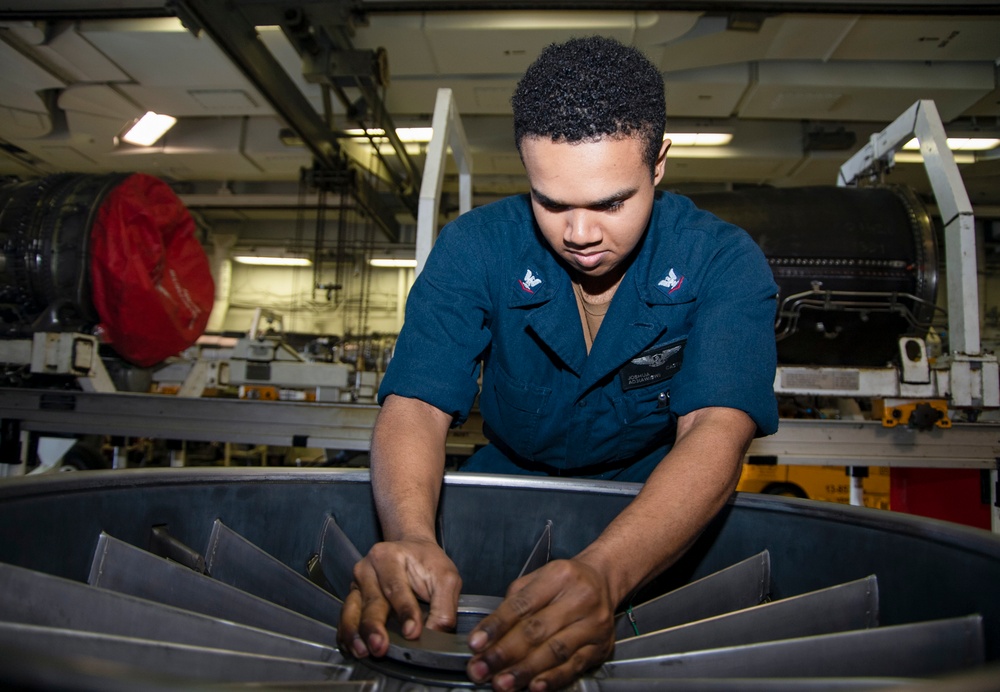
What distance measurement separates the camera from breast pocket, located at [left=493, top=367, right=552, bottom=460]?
1.29 meters

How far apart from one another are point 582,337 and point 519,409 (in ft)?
0.66

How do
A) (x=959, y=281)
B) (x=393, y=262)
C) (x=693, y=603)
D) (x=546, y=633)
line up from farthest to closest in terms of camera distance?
(x=393, y=262), (x=959, y=281), (x=693, y=603), (x=546, y=633)

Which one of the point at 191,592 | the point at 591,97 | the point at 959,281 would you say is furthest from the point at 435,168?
the point at 959,281

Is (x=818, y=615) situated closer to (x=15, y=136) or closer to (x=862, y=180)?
(x=862, y=180)

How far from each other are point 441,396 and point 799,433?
187cm

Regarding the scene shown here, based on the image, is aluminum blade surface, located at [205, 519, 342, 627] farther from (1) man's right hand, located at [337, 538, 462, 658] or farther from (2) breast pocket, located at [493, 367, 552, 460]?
(2) breast pocket, located at [493, 367, 552, 460]

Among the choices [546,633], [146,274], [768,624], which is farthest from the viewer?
[146,274]

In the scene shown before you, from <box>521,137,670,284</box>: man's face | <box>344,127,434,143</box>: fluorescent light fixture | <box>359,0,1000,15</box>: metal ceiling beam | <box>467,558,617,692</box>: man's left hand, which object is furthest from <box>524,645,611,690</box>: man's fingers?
<box>344,127,434,143</box>: fluorescent light fixture

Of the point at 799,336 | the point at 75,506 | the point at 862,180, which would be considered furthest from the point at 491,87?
the point at 75,506

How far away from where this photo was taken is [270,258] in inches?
492

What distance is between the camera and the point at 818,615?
0.85m

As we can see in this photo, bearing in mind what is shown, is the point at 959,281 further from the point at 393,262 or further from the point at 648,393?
the point at 393,262

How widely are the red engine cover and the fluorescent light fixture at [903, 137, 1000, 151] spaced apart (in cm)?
741

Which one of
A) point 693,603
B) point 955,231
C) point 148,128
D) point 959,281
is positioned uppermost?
point 148,128
